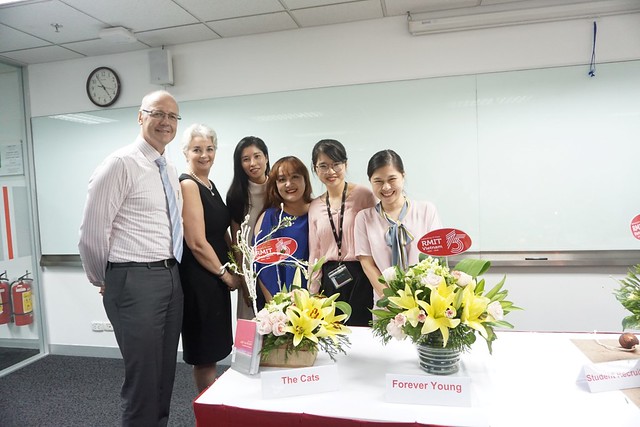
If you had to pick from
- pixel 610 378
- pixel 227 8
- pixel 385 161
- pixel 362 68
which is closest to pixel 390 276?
pixel 610 378

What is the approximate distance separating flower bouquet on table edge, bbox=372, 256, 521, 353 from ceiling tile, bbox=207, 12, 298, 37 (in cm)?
252

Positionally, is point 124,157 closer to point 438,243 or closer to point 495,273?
point 438,243

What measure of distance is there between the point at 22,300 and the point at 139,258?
2.65m

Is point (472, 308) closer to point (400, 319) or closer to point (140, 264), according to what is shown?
point (400, 319)

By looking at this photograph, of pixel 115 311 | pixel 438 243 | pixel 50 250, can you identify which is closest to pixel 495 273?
pixel 438 243

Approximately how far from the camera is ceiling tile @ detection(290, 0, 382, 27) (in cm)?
295

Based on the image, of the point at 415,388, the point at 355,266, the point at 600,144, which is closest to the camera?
the point at 415,388

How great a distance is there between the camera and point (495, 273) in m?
3.12

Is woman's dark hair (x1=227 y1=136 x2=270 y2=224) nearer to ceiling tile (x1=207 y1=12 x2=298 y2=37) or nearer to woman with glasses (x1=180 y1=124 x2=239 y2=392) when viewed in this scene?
woman with glasses (x1=180 y1=124 x2=239 y2=392)

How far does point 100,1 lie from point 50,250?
7.87 ft

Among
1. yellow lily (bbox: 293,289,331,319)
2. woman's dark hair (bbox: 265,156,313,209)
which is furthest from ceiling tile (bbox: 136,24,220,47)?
yellow lily (bbox: 293,289,331,319)

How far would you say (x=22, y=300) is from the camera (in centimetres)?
374

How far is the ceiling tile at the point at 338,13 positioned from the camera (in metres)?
2.95

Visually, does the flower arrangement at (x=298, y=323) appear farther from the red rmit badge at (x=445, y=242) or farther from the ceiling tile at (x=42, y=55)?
the ceiling tile at (x=42, y=55)
